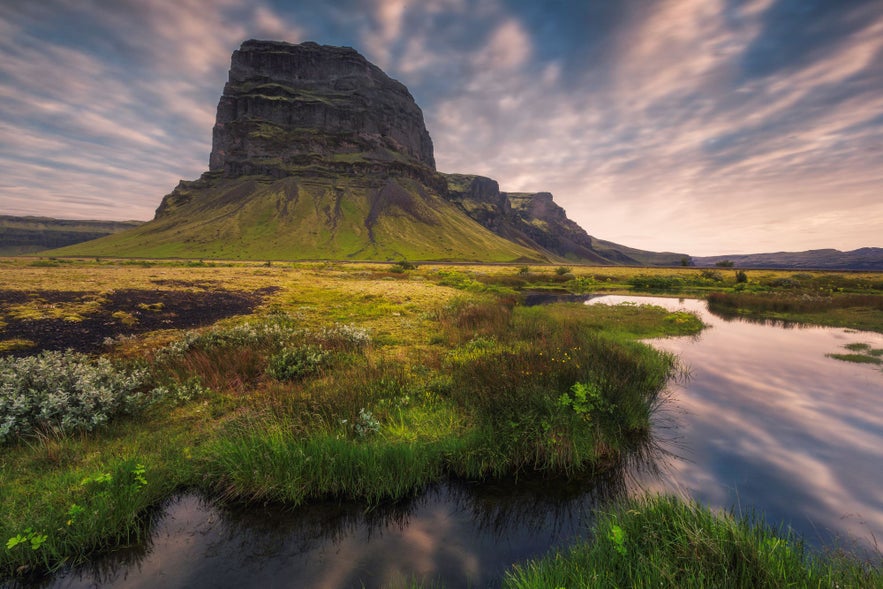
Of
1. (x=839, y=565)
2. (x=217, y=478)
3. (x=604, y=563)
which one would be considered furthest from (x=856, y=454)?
(x=217, y=478)

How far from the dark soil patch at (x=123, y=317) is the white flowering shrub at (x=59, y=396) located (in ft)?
13.7

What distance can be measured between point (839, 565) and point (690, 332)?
2042 centimetres

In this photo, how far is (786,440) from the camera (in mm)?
8500

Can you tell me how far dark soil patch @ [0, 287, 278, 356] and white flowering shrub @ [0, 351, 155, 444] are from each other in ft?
13.7

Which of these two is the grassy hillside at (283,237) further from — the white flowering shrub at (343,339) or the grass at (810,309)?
the white flowering shrub at (343,339)

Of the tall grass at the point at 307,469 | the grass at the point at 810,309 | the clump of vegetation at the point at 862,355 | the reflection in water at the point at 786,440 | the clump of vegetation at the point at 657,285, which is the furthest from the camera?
the clump of vegetation at the point at 657,285

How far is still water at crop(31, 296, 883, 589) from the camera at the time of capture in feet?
15.4

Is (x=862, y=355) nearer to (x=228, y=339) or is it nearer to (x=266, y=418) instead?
(x=266, y=418)

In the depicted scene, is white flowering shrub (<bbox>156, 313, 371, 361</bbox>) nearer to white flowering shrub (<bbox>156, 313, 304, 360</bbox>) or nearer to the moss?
white flowering shrub (<bbox>156, 313, 304, 360</bbox>)

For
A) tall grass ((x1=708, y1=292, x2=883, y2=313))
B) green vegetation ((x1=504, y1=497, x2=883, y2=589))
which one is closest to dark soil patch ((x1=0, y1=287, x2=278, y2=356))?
green vegetation ((x1=504, y1=497, x2=883, y2=589))

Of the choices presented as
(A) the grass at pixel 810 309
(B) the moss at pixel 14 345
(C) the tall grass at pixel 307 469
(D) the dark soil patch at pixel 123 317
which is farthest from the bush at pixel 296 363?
(A) the grass at pixel 810 309

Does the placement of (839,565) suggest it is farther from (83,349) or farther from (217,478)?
(83,349)

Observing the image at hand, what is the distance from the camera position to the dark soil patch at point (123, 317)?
11750 mm

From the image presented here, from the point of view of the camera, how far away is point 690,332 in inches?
821
